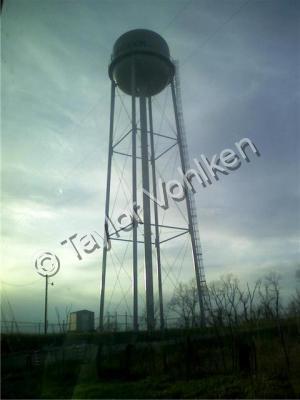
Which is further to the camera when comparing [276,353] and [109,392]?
[276,353]

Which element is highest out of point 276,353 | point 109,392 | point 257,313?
point 257,313

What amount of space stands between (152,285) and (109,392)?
27.9 ft

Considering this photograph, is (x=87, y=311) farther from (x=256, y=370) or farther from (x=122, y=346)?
(x=256, y=370)

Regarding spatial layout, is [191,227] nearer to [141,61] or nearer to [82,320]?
[141,61]

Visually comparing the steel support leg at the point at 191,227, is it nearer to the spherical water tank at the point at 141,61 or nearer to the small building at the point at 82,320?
the spherical water tank at the point at 141,61

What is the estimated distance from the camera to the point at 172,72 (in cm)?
1839

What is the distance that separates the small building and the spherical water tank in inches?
748

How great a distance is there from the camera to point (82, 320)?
29.5 m

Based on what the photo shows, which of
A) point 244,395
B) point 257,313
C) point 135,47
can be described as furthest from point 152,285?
point 135,47

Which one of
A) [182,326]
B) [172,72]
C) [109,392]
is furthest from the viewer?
[172,72]

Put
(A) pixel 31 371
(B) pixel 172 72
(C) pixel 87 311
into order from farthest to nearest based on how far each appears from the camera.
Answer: (C) pixel 87 311
(B) pixel 172 72
(A) pixel 31 371

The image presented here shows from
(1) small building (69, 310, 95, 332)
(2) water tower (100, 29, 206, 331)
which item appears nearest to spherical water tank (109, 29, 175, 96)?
(2) water tower (100, 29, 206, 331)

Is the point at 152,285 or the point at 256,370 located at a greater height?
the point at 152,285

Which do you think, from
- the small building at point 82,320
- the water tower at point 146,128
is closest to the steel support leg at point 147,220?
the water tower at point 146,128
